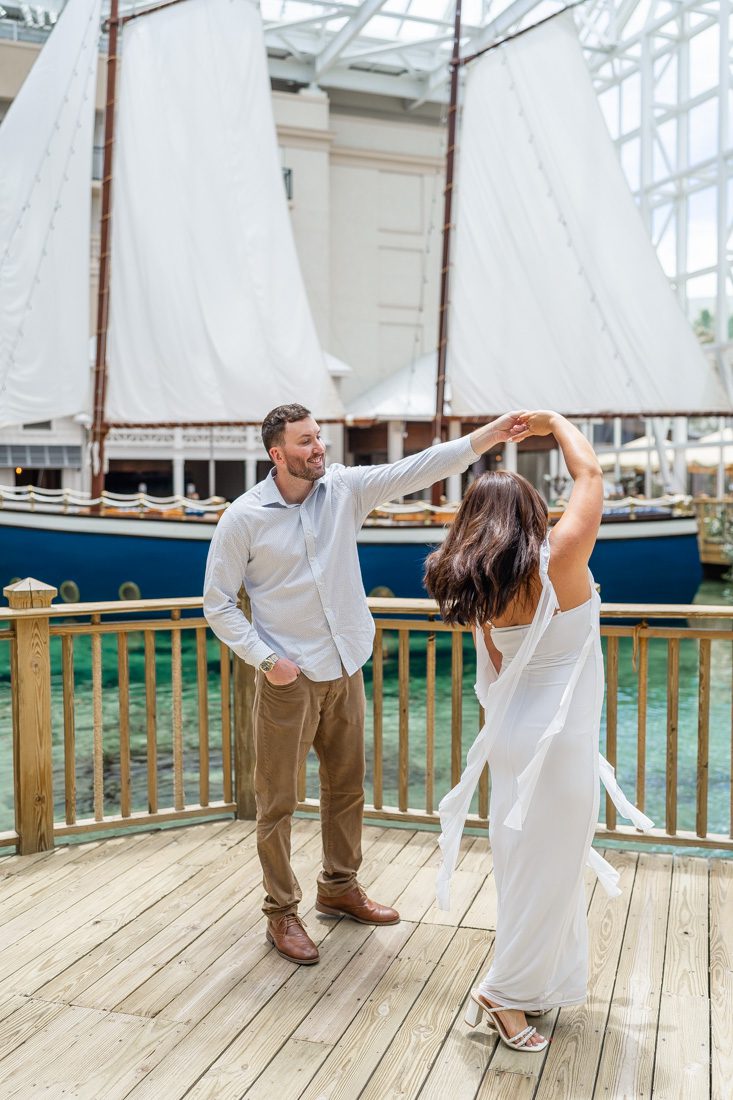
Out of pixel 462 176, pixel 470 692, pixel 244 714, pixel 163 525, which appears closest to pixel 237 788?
pixel 244 714

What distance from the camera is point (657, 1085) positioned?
2223mm

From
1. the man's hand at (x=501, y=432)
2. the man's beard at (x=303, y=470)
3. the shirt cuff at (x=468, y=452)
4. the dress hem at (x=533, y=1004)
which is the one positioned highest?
the man's hand at (x=501, y=432)

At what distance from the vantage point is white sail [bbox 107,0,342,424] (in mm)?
11562

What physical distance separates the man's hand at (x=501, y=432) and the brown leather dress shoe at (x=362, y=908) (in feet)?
4.68

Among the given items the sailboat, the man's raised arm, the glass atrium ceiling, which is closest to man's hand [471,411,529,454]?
the man's raised arm

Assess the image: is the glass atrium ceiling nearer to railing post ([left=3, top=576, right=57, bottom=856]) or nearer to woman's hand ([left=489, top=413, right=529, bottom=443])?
railing post ([left=3, top=576, right=57, bottom=856])

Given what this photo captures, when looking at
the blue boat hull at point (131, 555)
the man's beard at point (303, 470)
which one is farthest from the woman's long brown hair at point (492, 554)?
the blue boat hull at point (131, 555)

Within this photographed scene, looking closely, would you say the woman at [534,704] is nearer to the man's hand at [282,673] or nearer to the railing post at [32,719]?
the man's hand at [282,673]

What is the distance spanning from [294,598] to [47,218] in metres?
9.63

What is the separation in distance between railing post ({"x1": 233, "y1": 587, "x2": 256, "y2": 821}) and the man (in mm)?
1045

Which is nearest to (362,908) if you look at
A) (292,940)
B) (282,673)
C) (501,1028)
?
(292,940)

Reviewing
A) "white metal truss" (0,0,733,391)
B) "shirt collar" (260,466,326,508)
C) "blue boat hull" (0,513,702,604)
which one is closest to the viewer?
"shirt collar" (260,466,326,508)

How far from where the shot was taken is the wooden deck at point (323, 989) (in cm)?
226

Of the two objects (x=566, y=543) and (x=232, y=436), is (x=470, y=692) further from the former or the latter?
(x=232, y=436)
